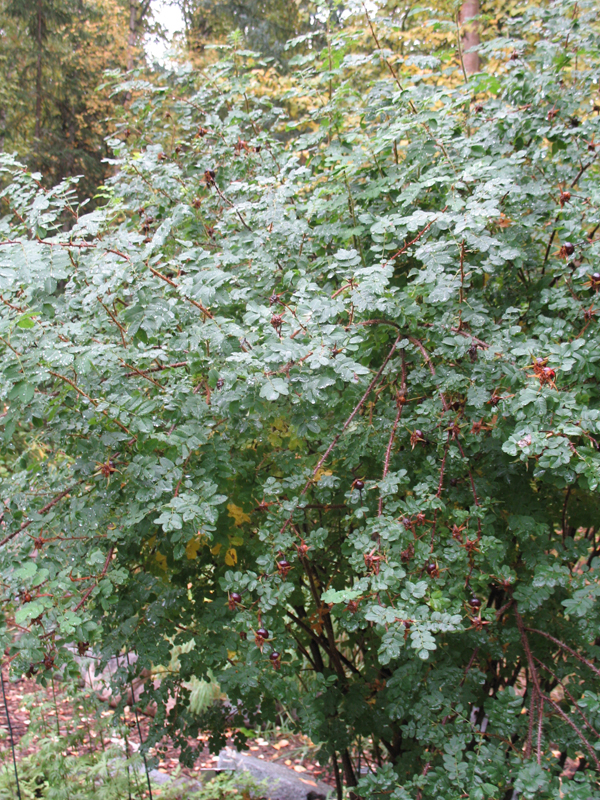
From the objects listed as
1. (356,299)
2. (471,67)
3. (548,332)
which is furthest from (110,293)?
(471,67)

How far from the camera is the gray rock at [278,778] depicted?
3500 mm

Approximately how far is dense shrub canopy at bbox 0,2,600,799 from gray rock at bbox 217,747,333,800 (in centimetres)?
145

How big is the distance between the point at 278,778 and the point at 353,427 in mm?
2732

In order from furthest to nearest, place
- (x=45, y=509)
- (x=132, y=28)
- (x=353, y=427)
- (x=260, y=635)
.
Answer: (x=132, y=28)
(x=353, y=427)
(x=45, y=509)
(x=260, y=635)

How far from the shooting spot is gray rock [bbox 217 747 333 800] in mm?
3500

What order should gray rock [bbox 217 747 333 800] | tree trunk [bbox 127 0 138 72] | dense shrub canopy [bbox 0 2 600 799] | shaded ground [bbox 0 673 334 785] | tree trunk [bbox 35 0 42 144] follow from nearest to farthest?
dense shrub canopy [bbox 0 2 600 799] < gray rock [bbox 217 747 333 800] < shaded ground [bbox 0 673 334 785] < tree trunk [bbox 35 0 42 144] < tree trunk [bbox 127 0 138 72]

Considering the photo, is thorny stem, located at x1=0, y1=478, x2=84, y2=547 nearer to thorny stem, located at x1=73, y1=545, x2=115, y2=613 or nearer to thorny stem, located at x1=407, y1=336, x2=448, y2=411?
thorny stem, located at x1=73, y1=545, x2=115, y2=613

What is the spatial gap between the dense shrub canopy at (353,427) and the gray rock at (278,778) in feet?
4.77

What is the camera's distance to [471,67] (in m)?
6.23

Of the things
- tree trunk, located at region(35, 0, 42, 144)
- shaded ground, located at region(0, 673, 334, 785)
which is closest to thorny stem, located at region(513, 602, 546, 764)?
shaded ground, located at region(0, 673, 334, 785)

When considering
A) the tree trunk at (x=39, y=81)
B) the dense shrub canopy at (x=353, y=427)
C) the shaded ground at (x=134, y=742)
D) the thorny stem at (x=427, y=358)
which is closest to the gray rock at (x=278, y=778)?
the shaded ground at (x=134, y=742)

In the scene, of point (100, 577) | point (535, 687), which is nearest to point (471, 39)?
point (535, 687)

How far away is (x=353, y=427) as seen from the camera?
1912 mm

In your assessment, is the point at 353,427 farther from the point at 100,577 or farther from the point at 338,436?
the point at 100,577
